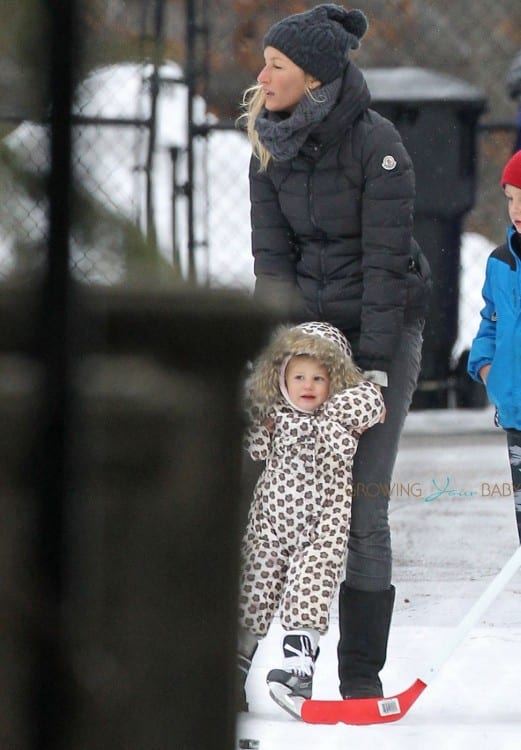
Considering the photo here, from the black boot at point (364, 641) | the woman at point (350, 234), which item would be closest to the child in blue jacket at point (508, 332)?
the woman at point (350, 234)

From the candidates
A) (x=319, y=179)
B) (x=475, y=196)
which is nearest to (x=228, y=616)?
(x=319, y=179)

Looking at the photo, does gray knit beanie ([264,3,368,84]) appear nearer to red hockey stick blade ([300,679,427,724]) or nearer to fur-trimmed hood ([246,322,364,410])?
fur-trimmed hood ([246,322,364,410])

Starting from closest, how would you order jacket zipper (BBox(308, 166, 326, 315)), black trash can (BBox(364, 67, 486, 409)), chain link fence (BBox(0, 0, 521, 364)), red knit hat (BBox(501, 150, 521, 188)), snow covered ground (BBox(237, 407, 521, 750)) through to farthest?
chain link fence (BBox(0, 0, 521, 364)), snow covered ground (BBox(237, 407, 521, 750)), jacket zipper (BBox(308, 166, 326, 315)), red knit hat (BBox(501, 150, 521, 188)), black trash can (BBox(364, 67, 486, 409))

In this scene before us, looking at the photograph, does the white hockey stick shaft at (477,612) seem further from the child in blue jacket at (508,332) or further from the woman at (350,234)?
the child in blue jacket at (508,332)

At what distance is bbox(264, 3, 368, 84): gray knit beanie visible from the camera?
3.51 m

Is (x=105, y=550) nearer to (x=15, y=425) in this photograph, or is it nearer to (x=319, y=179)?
(x=15, y=425)

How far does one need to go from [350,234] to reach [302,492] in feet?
1.91

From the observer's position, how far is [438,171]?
6750 millimetres

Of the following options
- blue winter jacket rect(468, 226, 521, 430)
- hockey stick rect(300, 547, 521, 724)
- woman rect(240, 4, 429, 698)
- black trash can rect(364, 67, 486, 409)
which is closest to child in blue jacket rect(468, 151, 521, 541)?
blue winter jacket rect(468, 226, 521, 430)

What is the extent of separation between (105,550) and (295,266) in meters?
1.81

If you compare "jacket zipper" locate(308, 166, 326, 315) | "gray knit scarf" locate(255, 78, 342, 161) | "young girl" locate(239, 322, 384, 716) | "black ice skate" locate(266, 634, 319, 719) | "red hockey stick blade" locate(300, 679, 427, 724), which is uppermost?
"gray knit scarf" locate(255, 78, 342, 161)

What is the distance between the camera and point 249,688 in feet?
12.1

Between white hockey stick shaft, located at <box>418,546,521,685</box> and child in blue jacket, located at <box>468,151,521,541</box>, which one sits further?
child in blue jacket, located at <box>468,151,521,541</box>

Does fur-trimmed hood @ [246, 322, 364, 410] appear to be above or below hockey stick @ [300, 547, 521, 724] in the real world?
above
